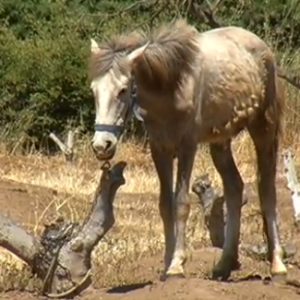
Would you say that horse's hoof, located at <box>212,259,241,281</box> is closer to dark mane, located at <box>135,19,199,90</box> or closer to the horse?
the horse

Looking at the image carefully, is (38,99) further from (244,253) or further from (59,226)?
(59,226)

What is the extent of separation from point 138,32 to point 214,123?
0.84 metres

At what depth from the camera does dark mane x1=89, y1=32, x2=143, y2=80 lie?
7.00 metres

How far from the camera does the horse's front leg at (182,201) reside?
24.3 ft

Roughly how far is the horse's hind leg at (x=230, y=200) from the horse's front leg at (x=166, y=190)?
0.98 metres

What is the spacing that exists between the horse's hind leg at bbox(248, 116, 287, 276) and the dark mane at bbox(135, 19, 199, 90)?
115 centimetres

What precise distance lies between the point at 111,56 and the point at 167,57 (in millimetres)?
471

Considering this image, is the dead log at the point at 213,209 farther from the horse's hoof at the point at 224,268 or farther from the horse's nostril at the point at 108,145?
the horse's nostril at the point at 108,145

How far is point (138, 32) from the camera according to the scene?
7660 millimetres

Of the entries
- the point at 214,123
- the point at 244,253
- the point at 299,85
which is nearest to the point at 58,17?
the point at 299,85

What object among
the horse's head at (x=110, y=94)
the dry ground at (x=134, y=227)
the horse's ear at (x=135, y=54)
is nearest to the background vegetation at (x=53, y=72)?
the dry ground at (x=134, y=227)

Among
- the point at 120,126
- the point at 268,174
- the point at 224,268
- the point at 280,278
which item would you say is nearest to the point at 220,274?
the point at 224,268

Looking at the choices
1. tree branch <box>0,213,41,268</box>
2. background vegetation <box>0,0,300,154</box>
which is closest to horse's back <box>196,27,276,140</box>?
tree branch <box>0,213,41,268</box>

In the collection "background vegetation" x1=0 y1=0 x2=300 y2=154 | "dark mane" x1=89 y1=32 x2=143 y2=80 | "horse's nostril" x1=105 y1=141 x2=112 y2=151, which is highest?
"background vegetation" x1=0 y1=0 x2=300 y2=154
